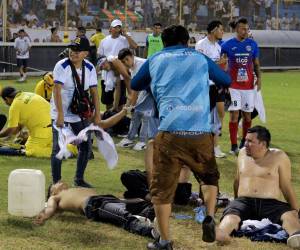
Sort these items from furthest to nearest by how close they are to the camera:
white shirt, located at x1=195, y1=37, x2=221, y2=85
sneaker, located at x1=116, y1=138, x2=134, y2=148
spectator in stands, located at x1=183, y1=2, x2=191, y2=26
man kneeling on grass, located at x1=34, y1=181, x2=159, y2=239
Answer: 1. spectator in stands, located at x1=183, y1=2, x2=191, y2=26
2. sneaker, located at x1=116, y1=138, x2=134, y2=148
3. white shirt, located at x1=195, y1=37, x2=221, y2=85
4. man kneeling on grass, located at x1=34, y1=181, x2=159, y2=239

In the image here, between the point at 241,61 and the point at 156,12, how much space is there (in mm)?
20670

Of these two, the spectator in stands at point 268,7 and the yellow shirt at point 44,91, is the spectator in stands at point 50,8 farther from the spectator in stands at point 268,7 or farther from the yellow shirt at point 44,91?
the yellow shirt at point 44,91

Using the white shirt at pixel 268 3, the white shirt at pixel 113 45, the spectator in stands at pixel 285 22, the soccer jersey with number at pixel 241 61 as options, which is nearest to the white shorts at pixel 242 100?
the soccer jersey with number at pixel 241 61

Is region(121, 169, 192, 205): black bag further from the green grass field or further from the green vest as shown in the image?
the green vest

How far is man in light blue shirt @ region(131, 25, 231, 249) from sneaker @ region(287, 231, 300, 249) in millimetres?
711

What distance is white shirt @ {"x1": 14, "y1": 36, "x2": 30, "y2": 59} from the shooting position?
82.4ft

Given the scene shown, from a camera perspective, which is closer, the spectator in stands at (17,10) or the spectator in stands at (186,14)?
the spectator in stands at (17,10)

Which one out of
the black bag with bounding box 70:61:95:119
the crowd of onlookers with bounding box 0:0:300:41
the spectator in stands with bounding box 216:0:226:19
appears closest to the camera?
the black bag with bounding box 70:61:95:119

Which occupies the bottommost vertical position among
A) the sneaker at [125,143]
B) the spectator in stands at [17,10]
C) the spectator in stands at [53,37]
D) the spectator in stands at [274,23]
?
the sneaker at [125,143]

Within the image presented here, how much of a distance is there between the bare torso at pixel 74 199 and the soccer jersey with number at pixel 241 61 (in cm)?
506

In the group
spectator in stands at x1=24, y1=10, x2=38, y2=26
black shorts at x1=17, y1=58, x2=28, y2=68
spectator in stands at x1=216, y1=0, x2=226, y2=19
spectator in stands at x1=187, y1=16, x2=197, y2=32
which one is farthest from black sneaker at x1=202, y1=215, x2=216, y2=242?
spectator in stands at x1=216, y1=0, x2=226, y2=19

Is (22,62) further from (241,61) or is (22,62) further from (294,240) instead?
(294,240)

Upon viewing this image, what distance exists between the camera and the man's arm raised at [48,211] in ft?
23.6

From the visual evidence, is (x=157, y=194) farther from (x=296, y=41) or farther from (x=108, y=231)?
(x=296, y=41)
